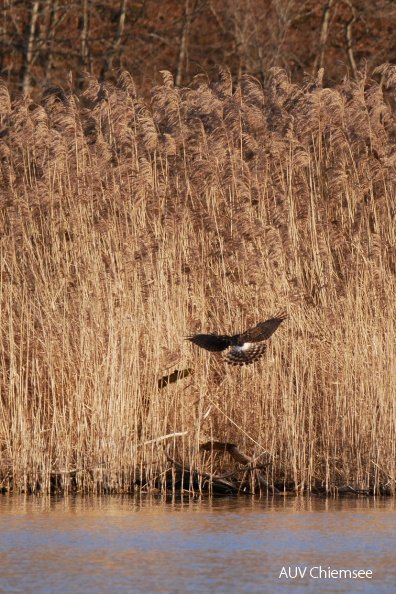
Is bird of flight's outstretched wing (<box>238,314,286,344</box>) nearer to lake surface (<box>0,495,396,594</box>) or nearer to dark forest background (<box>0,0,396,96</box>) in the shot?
lake surface (<box>0,495,396,594</box>)

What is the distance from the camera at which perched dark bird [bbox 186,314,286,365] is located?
5.86 m

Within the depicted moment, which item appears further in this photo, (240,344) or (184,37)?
(184,37)

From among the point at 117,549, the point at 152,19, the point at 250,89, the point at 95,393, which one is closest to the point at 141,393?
the point at 95,393

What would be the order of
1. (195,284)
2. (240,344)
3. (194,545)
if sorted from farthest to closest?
(195,284), (240,344), (194,545)

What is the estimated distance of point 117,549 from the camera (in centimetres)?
474

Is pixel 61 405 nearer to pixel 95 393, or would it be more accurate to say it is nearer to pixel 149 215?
pixel 95 393

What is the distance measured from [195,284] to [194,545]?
2461 mm

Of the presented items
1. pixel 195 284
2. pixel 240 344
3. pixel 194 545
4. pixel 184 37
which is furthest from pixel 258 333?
pixel 184 37

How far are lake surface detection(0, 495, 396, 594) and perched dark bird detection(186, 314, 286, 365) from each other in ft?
2.54

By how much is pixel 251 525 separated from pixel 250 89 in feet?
13.0

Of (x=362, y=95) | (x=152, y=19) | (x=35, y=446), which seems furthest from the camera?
(x=152, y=19)

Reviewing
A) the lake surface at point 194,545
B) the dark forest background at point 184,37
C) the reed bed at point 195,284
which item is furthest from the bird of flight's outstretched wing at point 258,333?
the dark forest background at point 184,37

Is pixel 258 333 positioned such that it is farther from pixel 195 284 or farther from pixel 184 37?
pixel 184 37

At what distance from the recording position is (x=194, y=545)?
15.7 ft
